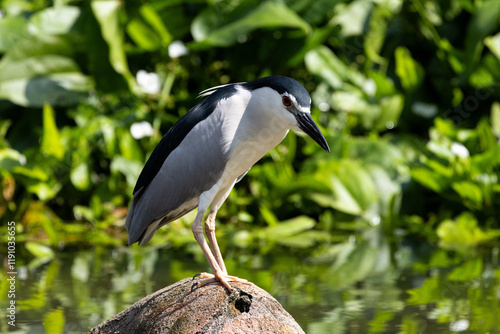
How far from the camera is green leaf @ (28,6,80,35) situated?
274 inches

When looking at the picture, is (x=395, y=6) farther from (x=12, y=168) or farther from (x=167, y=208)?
(x=167, y=208)

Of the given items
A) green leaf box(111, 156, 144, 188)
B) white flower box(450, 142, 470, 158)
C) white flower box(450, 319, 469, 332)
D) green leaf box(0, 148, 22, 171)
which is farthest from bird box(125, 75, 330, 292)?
white flower box(450, 142, 470, 158)

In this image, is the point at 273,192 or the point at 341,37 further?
the point at 341,37

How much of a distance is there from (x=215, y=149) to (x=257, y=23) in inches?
146

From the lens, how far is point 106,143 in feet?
21.4

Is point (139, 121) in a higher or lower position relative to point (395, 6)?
lower

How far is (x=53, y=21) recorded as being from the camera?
6996 mm

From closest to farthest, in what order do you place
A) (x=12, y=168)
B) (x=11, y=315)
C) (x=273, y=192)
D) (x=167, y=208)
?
(x=167, y=208) → (x=11, y=315) → (x=12, y=168) → (x=273, y=192)

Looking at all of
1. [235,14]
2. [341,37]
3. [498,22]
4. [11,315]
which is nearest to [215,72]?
[235,14]

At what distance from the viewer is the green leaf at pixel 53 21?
695 cm

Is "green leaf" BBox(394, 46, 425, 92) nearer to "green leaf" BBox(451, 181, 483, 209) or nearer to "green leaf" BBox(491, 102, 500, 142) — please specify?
"green leaf" BBox(491, 102, 500, 142)

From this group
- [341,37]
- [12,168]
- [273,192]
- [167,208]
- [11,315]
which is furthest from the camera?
[341,37]

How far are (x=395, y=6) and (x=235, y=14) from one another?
6.83 feet

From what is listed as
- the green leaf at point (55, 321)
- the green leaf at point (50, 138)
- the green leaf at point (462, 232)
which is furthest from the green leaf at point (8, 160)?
the green leaf at point (462, 232)
